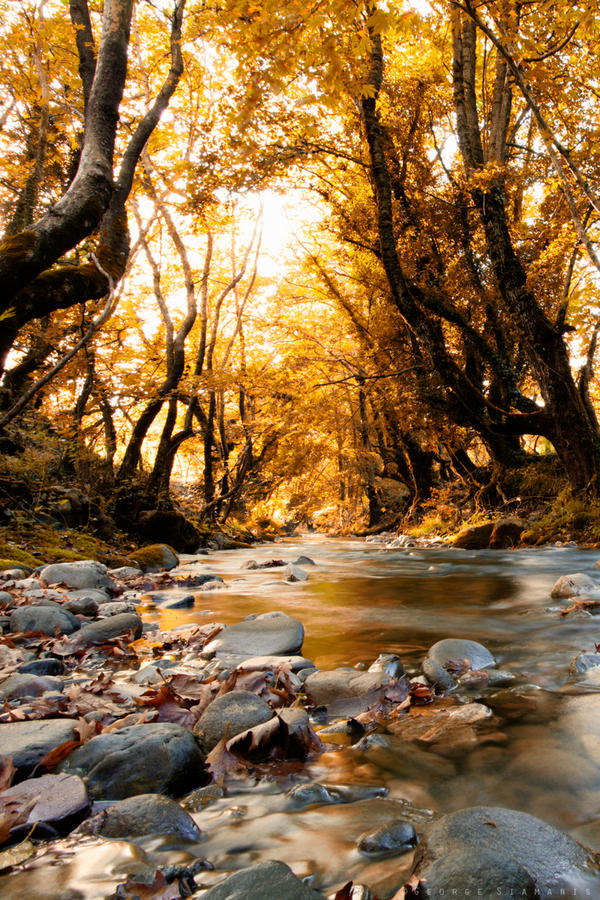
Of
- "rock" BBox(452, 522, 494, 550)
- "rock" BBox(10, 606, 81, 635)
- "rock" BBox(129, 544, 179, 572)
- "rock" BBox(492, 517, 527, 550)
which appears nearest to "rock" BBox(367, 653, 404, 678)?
"rock" BBox(10, 606, 81, 635)

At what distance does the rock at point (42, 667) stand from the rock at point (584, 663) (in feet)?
9.24

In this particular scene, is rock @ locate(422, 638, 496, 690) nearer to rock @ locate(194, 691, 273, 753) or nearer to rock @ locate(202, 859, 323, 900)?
rock @ locate(194, 691, 273, 753)

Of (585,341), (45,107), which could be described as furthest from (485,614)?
(585,341)

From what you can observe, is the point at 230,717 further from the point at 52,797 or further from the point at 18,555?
the point at 18,555

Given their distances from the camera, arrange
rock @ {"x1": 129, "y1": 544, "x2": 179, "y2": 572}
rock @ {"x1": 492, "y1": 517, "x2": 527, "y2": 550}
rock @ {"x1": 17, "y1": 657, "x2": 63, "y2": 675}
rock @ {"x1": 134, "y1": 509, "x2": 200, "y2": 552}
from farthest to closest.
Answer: rock @ {"x1": 134, "y1": 509, "x2": 200, "y2": 552} < rock @ {"x1": 492, "y1": 517, "x2": 527, "y2": 550} < rock @ {"x1": 129, "y1": 544, "x2": 179, "y2": 572} < rock @ {"x1": 17, "y1": 657, "x2": 63, "y2": 675}

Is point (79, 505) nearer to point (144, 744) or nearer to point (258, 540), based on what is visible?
point (144, 744)

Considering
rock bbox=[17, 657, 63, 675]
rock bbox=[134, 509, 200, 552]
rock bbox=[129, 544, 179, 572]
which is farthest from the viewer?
rock bbox=[134, 509, 200, 552]

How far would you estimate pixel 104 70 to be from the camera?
15.2 feet

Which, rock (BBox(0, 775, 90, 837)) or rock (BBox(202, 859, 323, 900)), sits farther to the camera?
rock (BBox(0, 775, 90, 837))

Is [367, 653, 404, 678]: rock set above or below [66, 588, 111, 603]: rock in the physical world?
below

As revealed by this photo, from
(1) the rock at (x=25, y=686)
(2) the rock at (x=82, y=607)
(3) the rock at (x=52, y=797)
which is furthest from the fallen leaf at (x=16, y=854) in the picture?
(2) the rock at (x=82, y=607)

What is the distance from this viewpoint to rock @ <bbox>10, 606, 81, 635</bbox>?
351cm

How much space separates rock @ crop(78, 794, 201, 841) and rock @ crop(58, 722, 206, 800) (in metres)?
0.15

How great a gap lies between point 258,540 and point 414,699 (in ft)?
56.5
